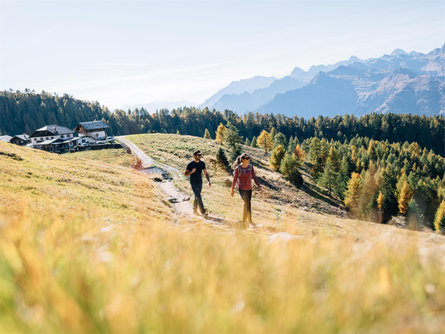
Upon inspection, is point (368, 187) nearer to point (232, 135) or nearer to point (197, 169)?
point (232, 135)

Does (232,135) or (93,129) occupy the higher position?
(93,129)

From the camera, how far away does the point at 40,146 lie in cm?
9456

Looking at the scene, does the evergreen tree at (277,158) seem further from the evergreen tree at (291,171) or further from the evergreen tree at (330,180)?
the evergreen tree at (330,180)

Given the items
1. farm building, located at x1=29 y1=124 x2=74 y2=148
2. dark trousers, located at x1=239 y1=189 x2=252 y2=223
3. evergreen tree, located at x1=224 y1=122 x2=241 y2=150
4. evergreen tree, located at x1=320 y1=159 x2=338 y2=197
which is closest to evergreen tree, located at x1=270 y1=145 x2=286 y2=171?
evergreen tree, located at x1=224 y1=122 x2=241 y2=150

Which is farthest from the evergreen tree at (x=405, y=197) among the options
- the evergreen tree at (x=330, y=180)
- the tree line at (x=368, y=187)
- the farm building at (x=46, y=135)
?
the farm building at (x=46, y=135)

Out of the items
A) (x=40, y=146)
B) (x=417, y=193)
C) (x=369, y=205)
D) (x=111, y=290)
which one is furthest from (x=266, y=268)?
(x=40, y=146)

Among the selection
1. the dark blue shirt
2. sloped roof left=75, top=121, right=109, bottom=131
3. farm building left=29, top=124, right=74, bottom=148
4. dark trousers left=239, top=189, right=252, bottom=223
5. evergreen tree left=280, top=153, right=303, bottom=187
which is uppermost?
sloped roof left=75, top=121, right=109, bottom=131

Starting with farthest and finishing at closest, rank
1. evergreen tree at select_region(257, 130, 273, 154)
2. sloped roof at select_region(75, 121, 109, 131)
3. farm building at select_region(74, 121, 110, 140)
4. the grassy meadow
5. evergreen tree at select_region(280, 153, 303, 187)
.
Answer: evergreen tree at select_region(257, 130, 273, 154)
farm building at select_region(74, 121, 110, 140)
sloped roof at select_region(75, 121, 109, 131)
evergreen tree at select_region(280, 153, 303, 187)
the grassy meadow

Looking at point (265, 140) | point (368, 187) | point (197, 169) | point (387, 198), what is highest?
point (197, 169)

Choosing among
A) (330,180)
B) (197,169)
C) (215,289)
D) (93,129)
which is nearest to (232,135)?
(330,180)

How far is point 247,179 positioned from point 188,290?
928 cm

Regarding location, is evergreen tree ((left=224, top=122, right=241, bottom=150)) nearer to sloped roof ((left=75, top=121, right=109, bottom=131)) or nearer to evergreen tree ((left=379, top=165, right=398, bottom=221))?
evergreen tree ((left=379, top=165, right=398, bottom=221))

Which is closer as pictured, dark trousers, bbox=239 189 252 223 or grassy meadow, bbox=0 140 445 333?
grassy meadow, bbox=0 140 445 333

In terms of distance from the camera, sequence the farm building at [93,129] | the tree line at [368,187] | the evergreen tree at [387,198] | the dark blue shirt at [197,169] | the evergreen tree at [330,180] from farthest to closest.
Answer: the farm building at [93,129], the evergreen tree at [330,180], the evergreen tree at [387,198], the tree line at [368,187], the dark blue shirt at [197,169]
